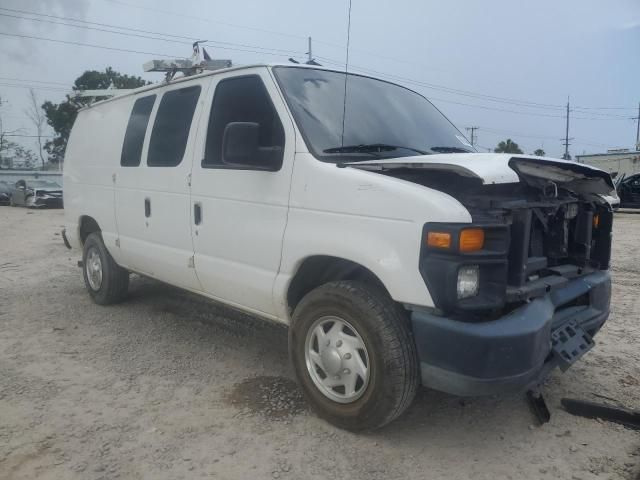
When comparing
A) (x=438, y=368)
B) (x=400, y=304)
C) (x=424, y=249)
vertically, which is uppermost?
(x=424, y=249)

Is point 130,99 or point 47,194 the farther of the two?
point 47,194

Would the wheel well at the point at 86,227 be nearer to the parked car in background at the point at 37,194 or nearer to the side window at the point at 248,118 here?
the side window at the point at 248,118

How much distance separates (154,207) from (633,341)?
14.4 feet

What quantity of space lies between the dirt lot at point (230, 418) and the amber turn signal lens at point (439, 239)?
1.22m

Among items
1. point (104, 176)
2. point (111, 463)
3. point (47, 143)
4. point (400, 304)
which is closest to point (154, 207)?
point (104, 176)

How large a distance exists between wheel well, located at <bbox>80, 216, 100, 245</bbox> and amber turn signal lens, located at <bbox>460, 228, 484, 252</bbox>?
4679mm

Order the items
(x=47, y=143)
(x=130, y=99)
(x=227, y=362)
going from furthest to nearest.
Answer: (x=47, y=143) → (x=130, y=99) → (x=227, y=362)

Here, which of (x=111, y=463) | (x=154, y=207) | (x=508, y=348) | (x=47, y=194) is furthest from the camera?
(x=47, y=194)

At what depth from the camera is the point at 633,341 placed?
4.82 meters

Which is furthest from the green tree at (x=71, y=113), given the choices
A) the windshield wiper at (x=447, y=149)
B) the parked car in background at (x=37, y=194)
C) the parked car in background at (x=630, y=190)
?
the windshield wiper at (x=447, y=149)

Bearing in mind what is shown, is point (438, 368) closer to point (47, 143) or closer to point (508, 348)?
point (508, 348)

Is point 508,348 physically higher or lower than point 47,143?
lower

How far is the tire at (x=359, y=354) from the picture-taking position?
286 cm

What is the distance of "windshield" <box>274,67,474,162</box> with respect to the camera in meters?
3.44
